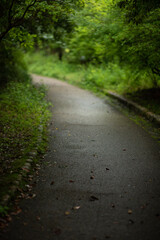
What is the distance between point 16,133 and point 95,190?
3148 mm

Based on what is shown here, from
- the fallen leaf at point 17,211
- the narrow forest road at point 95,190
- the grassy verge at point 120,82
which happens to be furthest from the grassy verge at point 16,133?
the grassy verge at point 120,82

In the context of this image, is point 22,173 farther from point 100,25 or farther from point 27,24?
point 100,25

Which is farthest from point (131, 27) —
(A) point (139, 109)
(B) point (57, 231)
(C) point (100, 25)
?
(B) point (57, 231)

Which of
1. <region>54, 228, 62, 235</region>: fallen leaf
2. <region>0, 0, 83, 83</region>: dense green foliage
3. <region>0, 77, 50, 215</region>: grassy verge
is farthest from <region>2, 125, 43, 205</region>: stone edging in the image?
<region>0, 0, 83, 83</region>: dense green foliage

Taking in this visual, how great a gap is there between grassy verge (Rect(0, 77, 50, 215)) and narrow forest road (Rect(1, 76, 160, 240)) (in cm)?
41

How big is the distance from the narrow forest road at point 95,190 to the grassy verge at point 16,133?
0.41m

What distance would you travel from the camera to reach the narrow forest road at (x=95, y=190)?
3332 millimetres

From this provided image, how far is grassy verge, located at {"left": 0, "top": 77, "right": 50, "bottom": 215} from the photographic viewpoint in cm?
461

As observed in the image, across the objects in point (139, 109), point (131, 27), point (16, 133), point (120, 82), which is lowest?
point (16, 133)

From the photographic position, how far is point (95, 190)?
436 centimetres

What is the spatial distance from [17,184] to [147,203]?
2190 mm

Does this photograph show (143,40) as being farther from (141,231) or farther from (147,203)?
(141,231)

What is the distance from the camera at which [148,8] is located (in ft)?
21.0

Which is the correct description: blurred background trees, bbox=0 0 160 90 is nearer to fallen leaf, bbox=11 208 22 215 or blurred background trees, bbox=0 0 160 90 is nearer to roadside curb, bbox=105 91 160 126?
roadside curb, bbox=105 91 160 126
